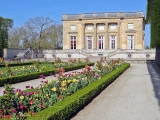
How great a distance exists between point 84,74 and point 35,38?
155 feet

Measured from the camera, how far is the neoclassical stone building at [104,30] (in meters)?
45.6

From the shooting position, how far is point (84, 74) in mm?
10789

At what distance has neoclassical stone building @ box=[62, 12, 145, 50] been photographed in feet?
150

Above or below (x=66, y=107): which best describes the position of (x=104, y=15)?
above

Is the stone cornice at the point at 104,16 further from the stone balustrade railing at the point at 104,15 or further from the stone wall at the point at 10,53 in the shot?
the stone wall at the point at 10,53

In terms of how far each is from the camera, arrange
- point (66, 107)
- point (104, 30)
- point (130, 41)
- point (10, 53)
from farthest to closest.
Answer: point (104, 30) → point (130, 41) → point (10, 53) → point (66, 107)

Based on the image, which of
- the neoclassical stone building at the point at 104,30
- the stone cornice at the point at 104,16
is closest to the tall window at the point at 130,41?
the neoclassical stone building at the point at 104,30

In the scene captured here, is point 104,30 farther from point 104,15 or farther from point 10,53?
point 10,53

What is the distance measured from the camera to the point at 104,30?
1858 inches

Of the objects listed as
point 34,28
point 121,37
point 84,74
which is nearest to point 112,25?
point 121,37

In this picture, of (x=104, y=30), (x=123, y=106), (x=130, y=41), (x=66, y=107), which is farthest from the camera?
(x=104, y=30)

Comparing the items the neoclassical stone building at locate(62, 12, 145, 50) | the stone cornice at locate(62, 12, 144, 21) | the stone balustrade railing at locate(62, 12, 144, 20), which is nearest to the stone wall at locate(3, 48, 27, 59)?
the neoclassical stone building at locate(62, 12, 145, 50)

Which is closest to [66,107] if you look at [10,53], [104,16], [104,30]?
[10,53]

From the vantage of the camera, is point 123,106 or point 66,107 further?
point 123,106
